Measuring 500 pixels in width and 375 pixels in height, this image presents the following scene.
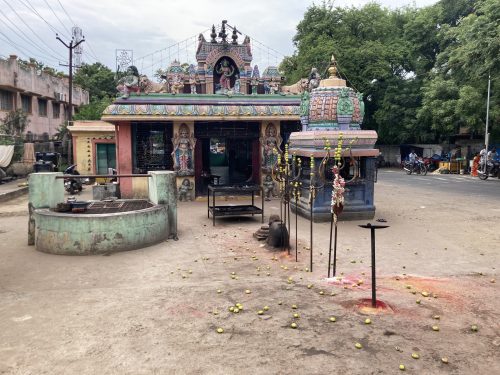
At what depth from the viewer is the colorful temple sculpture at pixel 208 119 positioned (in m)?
16.0

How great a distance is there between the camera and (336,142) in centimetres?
1255

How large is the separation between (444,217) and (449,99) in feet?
61.9

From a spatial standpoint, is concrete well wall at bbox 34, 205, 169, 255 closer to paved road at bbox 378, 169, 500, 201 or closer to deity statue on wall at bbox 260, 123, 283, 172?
deity statue on wall at bbox 260, 123, 283, 172

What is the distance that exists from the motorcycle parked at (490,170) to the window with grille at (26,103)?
30604 millimetres

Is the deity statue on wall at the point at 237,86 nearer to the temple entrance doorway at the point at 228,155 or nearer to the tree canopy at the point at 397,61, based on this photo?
the temple entrance doorway at the point at 228,155

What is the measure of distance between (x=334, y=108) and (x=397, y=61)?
2357cm

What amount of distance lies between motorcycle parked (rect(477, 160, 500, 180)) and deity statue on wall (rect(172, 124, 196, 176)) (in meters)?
17.3

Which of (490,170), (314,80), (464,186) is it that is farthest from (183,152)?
(490,170)

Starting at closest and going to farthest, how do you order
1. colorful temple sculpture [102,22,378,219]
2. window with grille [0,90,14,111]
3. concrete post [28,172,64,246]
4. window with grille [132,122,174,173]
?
concrete post [28,172,64,246] < colorful temple sculpture [102,22,378,219] < window with grille [132,122,174,173] < window with grille [0,90,14,111]

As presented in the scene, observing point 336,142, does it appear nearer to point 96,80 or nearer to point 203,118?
point 203,118

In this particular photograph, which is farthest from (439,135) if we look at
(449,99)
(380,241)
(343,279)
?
(343,279)

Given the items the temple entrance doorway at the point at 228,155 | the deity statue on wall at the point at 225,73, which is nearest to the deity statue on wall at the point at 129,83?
the temple entrance doorway at the point at 228,155

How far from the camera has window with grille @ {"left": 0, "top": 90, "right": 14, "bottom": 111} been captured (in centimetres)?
2816

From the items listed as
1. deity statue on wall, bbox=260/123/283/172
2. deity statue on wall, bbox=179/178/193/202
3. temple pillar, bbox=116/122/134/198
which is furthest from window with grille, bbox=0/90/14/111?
deity statue on wall, bbox=260/123/283/172
